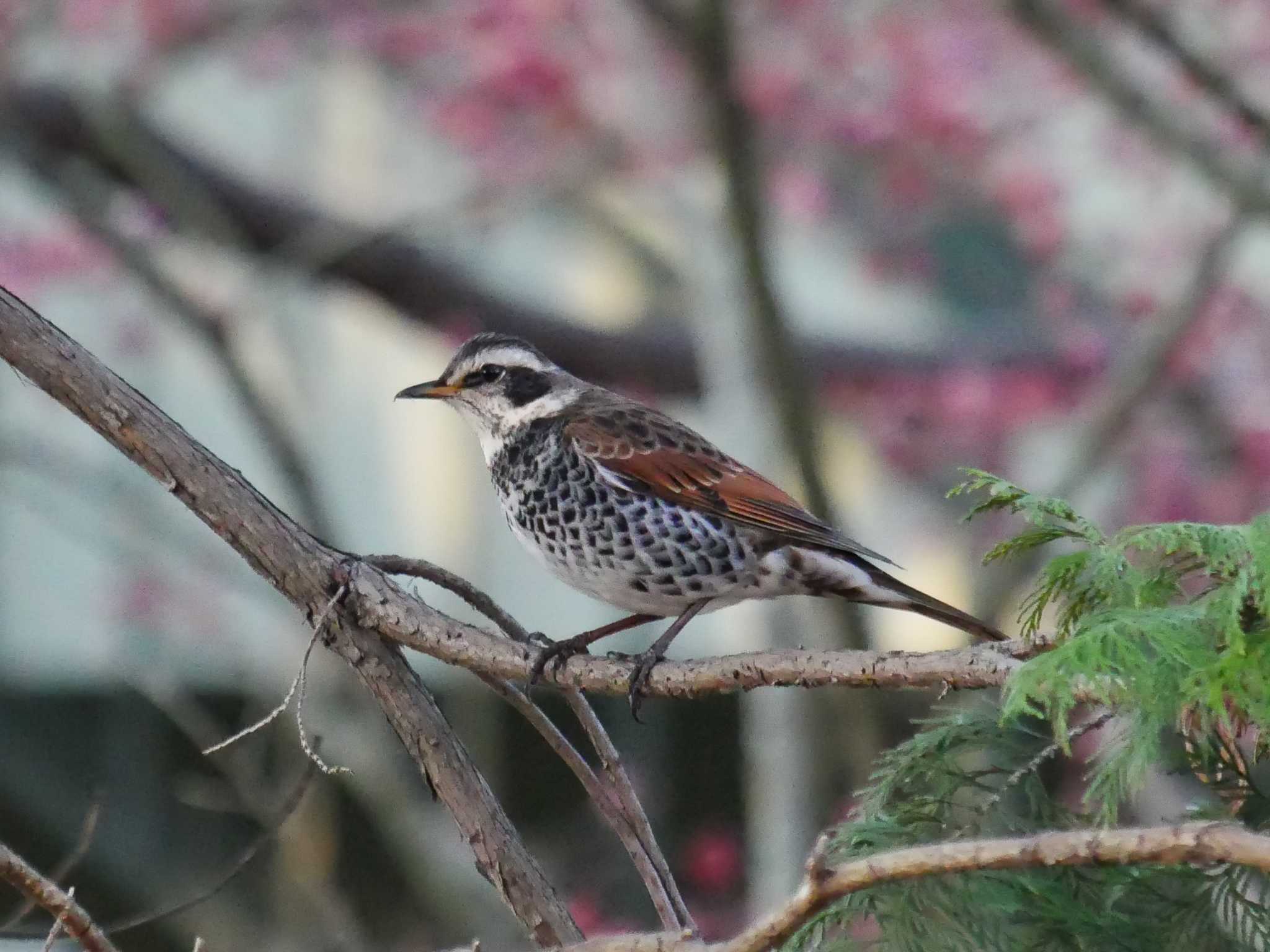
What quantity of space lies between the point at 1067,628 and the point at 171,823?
911 centimetres

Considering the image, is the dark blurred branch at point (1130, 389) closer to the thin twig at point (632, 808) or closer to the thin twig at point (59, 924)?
the thin twig at point (632, 808)

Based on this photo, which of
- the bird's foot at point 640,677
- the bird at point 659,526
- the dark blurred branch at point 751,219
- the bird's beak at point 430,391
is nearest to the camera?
the bird's foot at point 640,677

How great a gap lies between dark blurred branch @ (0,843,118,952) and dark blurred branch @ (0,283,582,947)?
0.53m

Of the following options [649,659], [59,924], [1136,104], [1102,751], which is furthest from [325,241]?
[1102,751]

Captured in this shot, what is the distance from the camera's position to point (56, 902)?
191 centimetres

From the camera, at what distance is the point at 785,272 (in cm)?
1043

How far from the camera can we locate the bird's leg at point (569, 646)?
2.33m

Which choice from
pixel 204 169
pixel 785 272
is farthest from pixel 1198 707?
pixel 785 272

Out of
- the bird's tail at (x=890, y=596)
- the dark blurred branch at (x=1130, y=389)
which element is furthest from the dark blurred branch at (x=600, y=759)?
the dark blurred branch at (x=1130, y=389)

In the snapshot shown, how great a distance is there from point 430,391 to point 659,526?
70 cm

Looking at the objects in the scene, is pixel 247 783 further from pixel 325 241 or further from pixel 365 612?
pixel 365 612

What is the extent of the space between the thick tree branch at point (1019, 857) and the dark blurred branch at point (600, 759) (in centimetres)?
68

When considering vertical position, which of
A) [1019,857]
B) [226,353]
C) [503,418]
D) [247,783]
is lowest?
[247,783]

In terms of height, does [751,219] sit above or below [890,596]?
above
